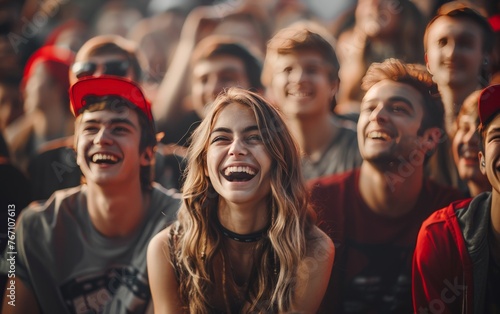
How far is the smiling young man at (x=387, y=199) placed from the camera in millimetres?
1875

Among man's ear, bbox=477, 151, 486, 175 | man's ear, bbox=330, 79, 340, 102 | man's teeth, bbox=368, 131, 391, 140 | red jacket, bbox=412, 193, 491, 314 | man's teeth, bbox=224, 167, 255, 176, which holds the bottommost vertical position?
red jacket, bbox=412, 193, 491, 314

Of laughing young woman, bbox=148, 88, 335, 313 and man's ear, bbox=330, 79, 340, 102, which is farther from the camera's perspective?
man's ear, bbox=330, 79, 340, 102

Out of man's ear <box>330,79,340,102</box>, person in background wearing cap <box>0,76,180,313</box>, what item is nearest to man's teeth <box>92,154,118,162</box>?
person in background wearing cap <box>0,76,180,313</box>

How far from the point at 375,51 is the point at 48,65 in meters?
1.36

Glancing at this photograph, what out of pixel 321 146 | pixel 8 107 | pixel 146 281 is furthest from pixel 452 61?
pixel 8 107

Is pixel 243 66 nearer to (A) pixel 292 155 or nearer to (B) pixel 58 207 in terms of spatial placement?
(A) pixel 292 155

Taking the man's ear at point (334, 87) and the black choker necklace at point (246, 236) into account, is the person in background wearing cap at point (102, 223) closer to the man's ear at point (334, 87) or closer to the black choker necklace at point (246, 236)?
the black choker necklace at point (246, 236)

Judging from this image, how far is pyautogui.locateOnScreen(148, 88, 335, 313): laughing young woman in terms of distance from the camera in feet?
5.54

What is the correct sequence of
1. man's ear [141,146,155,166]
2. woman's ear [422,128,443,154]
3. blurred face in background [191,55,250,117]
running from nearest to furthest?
woman's ear [422,128,443,154] < man's ear [141,146,155,166] < blurred face in background [191,55,250,117]

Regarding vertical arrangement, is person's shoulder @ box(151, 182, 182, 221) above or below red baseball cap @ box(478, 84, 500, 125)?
below

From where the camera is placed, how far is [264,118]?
68.1 inches

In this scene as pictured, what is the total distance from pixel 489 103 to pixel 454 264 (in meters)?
0.50

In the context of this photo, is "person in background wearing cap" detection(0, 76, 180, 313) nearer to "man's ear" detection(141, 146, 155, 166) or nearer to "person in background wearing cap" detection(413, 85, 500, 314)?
"man's ear" detection(141, 146, 155, 166)

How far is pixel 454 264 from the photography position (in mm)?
1745
